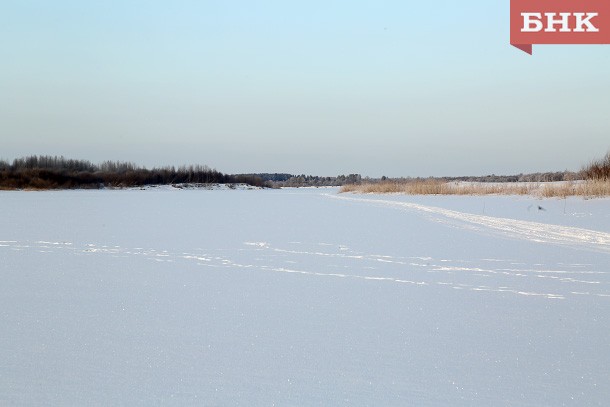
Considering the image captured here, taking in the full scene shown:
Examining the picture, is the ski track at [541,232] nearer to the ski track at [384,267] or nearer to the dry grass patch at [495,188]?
the ski track at [384,267]

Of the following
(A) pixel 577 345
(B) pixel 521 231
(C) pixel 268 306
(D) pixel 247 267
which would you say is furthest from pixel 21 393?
(B) pixel 521 231

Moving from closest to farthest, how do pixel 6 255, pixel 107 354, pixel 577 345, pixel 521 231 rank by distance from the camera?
1. pixel 107 354
2. pixel 577 345
3. pixel 6 255
4. pixel 521 231

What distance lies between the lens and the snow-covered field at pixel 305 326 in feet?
5.19

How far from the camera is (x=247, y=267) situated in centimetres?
388

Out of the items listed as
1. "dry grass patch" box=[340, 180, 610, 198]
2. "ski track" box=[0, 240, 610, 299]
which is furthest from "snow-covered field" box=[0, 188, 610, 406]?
"dry grass patch" box=[340, 180, 610, 198]

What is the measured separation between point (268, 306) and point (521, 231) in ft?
15.3

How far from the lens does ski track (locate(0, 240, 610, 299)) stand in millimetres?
3160

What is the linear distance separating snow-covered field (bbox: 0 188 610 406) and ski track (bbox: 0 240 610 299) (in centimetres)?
2

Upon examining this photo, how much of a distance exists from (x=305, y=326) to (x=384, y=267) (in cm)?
169

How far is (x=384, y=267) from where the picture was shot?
3.88 meters

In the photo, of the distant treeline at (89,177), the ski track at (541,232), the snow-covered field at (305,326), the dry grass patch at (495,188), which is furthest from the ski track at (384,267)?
the distant treeline at (89,177)

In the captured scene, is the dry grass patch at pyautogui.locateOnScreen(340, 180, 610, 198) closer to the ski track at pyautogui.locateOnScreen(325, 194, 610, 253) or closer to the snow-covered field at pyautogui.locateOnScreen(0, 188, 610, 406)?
the ski track at pyautogui.locateOnScreen(325, 194, 610, 253)

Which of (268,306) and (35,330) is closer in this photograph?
(35,330)

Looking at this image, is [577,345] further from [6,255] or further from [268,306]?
[6,255]
